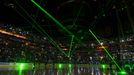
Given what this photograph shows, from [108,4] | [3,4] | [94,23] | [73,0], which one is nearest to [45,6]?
[73,0]

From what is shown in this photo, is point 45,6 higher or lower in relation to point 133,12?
higher

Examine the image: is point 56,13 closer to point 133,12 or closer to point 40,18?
point 40,18

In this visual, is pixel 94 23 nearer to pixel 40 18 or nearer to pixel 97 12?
pixel 97 12

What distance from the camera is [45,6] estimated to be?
14.4m

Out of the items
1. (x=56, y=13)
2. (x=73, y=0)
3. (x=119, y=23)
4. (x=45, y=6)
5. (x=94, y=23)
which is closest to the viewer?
(x=73, y=0)

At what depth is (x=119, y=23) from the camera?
1656 cm

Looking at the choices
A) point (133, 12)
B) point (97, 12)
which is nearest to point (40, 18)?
point (97, 12)

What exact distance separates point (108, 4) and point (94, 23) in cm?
425

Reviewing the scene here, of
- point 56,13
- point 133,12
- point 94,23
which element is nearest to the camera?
point 133,12

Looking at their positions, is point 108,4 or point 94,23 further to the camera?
point 94,23

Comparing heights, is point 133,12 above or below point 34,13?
below

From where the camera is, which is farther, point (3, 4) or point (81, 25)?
point (81, 25)

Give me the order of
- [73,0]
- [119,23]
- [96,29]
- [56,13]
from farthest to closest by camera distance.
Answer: [96,29] < [119,23] < [56,13] < [73,0]

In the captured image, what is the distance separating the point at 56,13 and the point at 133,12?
565 cm
